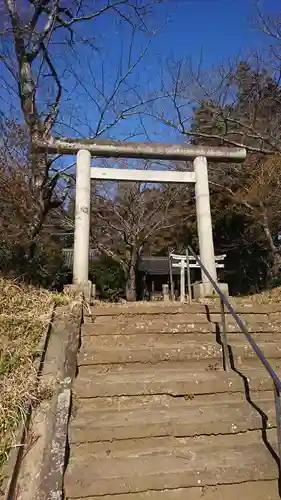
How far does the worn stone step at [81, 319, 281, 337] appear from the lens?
421 cm

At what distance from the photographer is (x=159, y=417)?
311 centimetres

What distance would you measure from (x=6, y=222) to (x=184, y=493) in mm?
6928

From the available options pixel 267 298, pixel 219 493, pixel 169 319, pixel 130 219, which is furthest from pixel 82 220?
pixel 130 219

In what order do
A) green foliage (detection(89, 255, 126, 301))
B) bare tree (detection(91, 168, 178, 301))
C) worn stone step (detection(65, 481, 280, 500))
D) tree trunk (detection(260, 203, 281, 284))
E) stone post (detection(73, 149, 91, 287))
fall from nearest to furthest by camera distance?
worn stone step (detection(65, 481, 280, 500)), stone post (detection(73, 149, 91, 287)), tree trunk (detection(260, 203, 281, 284)), bare tree (detection(91, 168, 178, 301)), green foliage (detection(89, 255, 126, 301))

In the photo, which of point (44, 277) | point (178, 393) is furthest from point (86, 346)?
point (44, 277)

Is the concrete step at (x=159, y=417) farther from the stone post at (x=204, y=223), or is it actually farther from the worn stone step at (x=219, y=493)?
the stone post at (x=204, y=223)

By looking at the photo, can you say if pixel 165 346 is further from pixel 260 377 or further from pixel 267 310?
pixel 267 310

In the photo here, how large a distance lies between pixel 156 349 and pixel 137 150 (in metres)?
4.06

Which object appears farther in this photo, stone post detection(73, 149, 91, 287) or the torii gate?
the torii gate

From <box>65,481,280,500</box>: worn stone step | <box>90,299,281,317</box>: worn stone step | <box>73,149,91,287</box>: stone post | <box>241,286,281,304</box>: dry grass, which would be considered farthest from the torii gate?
<box>65,481,280,500</box>: worn stone step

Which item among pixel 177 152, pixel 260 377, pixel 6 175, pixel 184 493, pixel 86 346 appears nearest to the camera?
pixel 184 493

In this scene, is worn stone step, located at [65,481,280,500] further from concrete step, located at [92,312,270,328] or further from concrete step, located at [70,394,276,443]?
concrete step, located at [92,312,270,328]

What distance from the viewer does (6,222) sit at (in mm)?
8172

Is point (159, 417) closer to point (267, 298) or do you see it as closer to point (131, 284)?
point (267, 298)
